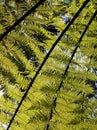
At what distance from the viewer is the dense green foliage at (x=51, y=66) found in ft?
6.14

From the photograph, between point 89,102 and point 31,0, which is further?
point 89,102

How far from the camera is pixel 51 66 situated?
2797mm

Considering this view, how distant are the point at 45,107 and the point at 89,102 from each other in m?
0.46

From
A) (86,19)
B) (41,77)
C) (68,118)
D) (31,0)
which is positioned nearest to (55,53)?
(41,77)

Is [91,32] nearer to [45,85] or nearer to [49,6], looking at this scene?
[45,85]

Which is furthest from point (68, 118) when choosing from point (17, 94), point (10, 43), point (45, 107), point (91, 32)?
point (10, 43)

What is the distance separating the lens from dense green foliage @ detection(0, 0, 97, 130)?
73.7 inches

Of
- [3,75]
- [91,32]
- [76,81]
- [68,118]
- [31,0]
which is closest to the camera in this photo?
[31,0]

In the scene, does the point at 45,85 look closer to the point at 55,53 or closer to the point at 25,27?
the point at 55,53

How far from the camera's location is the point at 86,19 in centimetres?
241

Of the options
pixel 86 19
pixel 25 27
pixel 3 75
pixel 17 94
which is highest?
pixel 25 27

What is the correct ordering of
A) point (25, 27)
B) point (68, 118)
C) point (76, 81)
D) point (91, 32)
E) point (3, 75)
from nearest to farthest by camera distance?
point (25, 27), point (3, 75), point (91, 32), point (76, 81), point (68, 118)

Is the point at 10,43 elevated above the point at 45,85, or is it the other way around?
the point at 10,43

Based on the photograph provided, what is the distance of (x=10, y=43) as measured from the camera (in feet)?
6.23
